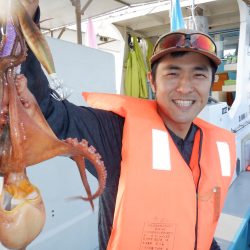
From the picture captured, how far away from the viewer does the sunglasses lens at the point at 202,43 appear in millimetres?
1202

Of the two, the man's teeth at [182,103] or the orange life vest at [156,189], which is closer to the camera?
the orange life vest at [156,189]

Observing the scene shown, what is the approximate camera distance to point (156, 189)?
3.83 feet

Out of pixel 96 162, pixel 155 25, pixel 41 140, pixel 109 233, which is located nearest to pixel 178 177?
pixel 109 233

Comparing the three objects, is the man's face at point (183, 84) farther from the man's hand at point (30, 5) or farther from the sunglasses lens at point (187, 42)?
the man's hand at point (30, 5)

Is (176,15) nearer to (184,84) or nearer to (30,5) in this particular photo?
(184,84)

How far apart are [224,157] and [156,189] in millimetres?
595

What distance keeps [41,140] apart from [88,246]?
138 cm

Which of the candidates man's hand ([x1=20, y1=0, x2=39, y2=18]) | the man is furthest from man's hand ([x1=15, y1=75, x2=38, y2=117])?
the man

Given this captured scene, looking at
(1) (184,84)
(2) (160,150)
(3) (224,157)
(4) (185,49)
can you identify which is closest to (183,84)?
(1) (184,84)

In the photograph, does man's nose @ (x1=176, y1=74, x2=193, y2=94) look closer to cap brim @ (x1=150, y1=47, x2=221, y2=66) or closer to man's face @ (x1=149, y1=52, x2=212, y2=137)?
man's face @ (x1=149, y1=52, x2=212, y2=137)

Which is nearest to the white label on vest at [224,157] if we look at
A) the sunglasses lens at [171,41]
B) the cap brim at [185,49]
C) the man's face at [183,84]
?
the man's face at [183,84]

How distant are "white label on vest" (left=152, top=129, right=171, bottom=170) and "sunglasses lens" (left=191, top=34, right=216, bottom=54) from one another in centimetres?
37

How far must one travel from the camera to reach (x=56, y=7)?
2.81 metres

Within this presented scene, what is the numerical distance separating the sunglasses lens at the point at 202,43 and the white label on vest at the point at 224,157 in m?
0.57
